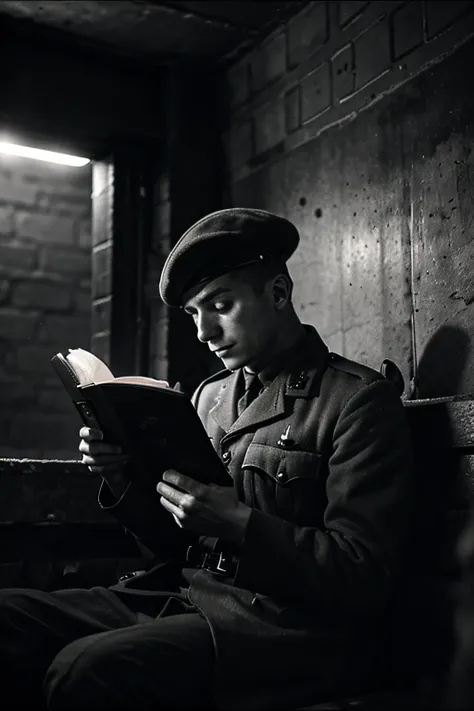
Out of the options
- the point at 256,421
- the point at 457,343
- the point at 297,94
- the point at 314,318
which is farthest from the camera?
the point at 297,94

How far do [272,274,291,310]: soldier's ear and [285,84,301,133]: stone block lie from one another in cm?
111

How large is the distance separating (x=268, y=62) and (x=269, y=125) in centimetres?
27

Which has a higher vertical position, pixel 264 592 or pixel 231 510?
pixel 231 510

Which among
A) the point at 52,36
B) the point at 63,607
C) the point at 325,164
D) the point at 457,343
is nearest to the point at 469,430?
the point at 457,343

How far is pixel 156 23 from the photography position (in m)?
2.96

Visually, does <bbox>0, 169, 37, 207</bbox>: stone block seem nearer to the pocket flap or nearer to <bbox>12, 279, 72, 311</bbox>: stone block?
<bbox>12, 279, 72, 311</bbox>: stone block

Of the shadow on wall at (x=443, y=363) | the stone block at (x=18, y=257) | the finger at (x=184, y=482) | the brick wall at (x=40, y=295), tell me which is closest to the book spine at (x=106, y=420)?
the finger at (x=184, y=482)

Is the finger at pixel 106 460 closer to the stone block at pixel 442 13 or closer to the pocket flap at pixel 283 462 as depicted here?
the pocket flap at pixel 283 462

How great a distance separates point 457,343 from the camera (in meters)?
2.12

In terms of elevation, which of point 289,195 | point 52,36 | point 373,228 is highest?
point 52,36

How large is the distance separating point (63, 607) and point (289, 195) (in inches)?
68.5

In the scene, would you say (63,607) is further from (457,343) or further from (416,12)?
(416,12)

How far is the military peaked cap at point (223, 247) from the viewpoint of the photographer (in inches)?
77.7

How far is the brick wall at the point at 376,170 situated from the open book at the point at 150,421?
0.79 m
